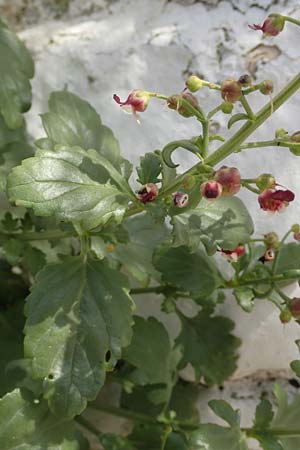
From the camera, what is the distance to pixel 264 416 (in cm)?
135

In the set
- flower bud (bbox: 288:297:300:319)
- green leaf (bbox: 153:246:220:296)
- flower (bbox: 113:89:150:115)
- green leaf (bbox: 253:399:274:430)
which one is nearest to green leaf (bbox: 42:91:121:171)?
green leaf (bbox: 153:246:220:296)

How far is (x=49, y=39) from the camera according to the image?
6.01ft

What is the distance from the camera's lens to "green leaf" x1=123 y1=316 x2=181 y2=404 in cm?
153

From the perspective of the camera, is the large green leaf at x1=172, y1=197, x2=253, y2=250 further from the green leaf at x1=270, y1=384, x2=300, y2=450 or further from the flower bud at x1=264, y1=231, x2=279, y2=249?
the green leaf at x1=270, y1=384, x2=300, y2=450

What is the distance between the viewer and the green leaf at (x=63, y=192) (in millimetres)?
1089

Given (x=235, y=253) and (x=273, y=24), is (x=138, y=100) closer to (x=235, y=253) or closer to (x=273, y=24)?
(x=273, y=24)

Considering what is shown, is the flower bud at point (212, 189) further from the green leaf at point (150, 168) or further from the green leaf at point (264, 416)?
the green leaf at point (264, 416)

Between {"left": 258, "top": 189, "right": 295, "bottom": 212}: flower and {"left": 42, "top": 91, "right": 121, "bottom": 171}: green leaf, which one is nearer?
{"left": 258, "top": 189, "right": 295, "bottom": 212}: flower

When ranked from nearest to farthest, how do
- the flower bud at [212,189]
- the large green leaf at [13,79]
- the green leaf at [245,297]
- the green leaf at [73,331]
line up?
the flower bud at [212,189]
the green leaf at [73,331]
the green leaf at [245,297]
the large green leaf at [13,79]

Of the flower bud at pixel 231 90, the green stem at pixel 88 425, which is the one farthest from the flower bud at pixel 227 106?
the green stem at pixel 88 425

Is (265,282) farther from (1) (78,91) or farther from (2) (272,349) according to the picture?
(1) (78,91)

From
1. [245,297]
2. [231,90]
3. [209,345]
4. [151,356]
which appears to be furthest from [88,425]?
[231,90]

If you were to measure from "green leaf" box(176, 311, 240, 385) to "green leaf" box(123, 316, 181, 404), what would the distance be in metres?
0.05

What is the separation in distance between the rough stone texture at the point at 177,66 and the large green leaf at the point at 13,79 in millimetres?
249
